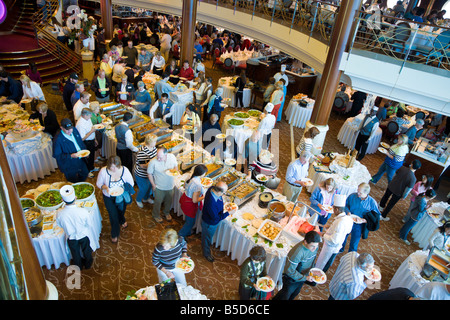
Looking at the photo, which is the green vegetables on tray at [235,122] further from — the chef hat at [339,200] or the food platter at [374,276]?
the food platter at [374,276]

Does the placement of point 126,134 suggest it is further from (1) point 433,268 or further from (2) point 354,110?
(2) point 354,110

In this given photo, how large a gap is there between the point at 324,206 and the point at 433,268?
1507 millimetres

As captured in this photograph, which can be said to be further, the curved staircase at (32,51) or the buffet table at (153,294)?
the curved staircase at (32,51)

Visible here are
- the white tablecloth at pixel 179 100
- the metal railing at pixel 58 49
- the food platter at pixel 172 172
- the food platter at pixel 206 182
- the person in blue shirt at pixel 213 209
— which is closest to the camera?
the person in blue shirt at pixel 213 209

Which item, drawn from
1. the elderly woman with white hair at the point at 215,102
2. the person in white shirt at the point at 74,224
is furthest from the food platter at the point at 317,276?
the elderly woman with white hair at the point at 215,102

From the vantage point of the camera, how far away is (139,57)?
10.6 metres

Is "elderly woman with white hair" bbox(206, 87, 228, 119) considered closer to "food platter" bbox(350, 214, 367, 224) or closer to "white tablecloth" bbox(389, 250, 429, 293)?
"food platter" bbox(350, 214, 367, 224)

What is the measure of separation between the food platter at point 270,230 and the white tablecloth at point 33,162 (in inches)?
161

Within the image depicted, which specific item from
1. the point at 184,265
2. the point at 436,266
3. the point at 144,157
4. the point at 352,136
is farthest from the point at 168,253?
the point at 352,136

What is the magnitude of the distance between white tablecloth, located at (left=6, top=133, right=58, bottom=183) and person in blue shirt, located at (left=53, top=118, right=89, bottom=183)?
947 millimetres

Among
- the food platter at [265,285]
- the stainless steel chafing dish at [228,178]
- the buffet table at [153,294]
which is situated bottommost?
the buffet table at [153,294]

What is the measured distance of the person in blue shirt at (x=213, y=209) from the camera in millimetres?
3689

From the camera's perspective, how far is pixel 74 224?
351 cm
